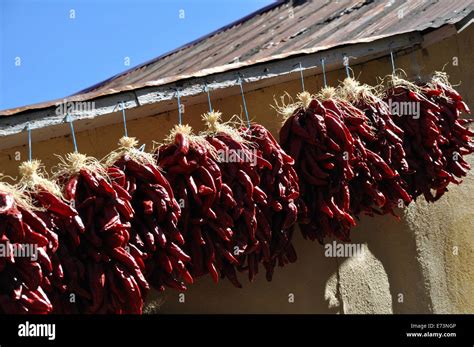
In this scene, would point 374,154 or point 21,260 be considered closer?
point 21,260

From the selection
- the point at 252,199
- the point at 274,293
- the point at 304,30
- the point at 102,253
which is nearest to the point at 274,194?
the point at 252,199

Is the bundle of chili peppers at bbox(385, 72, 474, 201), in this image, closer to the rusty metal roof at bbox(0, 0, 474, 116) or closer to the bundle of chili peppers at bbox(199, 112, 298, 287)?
the rusty metal roof at bbox(0, 0, 474, 116)

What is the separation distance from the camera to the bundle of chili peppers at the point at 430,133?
5.64 metres

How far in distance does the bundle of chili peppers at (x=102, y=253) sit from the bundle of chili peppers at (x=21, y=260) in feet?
0.67

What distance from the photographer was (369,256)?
5867 mm

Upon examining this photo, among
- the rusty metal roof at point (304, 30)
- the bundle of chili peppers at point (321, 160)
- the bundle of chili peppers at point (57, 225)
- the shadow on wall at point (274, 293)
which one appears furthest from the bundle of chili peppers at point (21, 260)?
the bundle of chili peppers at point (321, 160)

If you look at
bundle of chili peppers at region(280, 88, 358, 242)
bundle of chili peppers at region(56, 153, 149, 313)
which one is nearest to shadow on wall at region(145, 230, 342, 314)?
bundle of chili peppers at region(280, 88, 358, 242)

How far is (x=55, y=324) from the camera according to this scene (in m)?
4.02

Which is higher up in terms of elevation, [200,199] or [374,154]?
[374,154]

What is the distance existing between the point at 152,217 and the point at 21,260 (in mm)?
790

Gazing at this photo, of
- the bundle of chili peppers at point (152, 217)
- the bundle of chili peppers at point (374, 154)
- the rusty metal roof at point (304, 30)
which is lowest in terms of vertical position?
the bundle of chili peppers at point (152, 217)

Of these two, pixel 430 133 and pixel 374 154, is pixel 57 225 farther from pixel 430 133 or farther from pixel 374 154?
pixel 430 133

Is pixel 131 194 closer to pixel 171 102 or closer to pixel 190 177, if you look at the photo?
pixel 190 177

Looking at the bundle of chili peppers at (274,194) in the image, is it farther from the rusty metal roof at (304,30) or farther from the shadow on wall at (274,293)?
the rusty metal roof at (304,30)
